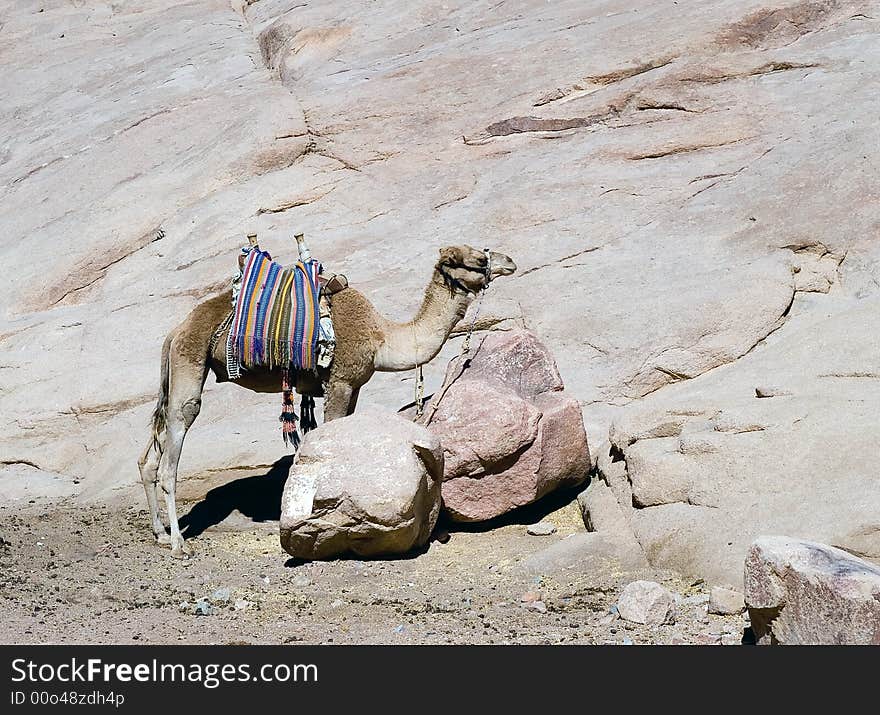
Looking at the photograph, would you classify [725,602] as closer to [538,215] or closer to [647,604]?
[647,604]

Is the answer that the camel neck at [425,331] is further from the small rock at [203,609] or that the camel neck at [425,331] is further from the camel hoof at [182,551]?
the small rock at [203,609]

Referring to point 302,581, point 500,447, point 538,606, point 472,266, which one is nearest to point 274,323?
point 472,266

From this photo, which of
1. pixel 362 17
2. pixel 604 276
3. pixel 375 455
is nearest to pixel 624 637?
pixel 375 455

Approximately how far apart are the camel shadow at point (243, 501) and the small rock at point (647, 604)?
4.14 m

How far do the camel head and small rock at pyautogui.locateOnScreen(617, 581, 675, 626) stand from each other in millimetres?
3398

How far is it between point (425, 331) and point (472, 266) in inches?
25.7

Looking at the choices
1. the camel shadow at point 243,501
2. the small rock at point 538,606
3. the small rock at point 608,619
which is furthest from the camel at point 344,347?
the small rock at point 608,619

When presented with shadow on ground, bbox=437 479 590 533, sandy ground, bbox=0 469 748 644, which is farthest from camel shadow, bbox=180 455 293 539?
shadow on ground, bbox=437 479 590 533

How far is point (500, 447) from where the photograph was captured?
28.9ft

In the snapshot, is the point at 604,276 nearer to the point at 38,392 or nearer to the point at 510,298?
the point at 510,298

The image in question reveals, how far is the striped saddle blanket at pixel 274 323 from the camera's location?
29.8 feet

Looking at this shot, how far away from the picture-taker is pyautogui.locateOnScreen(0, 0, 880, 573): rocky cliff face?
8758 mm

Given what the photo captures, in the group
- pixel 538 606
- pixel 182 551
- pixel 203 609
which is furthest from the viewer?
pixel 182 551

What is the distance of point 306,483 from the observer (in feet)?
26.5
